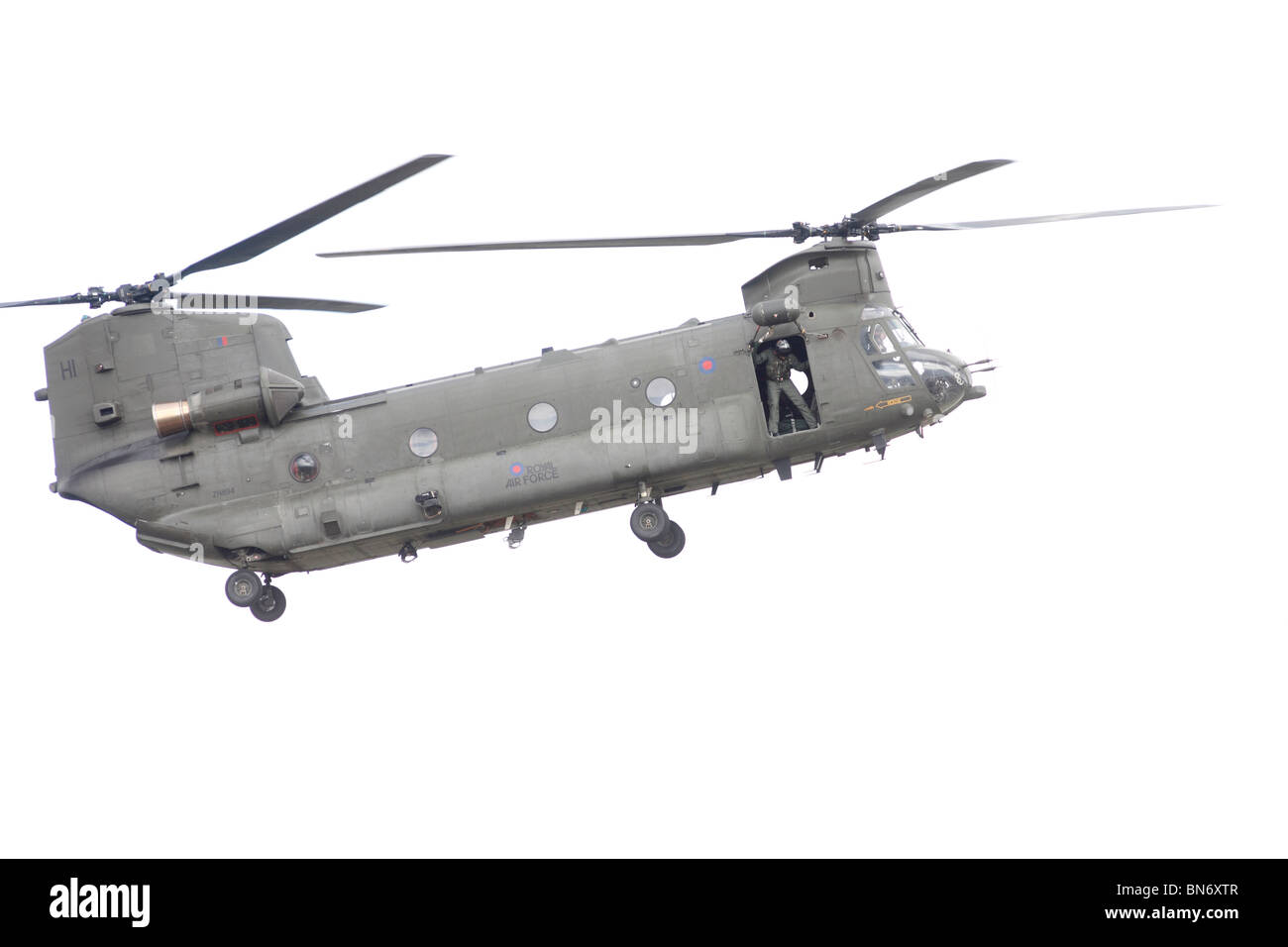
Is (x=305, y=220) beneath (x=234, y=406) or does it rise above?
above

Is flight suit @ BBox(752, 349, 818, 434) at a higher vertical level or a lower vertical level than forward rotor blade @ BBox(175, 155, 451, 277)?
lower

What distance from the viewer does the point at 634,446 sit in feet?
92.6

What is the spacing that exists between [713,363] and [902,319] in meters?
3.28

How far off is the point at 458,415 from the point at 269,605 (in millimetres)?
4742

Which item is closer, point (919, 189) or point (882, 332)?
point (919, 189)

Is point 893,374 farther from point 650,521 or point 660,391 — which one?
point 650,521

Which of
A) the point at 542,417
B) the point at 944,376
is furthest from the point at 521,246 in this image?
the point at 944,376

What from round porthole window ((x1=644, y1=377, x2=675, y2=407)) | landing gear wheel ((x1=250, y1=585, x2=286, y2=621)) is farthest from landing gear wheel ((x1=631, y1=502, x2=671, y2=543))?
landing gear wheel ((x1=250, y1=585, x2=286, y2=621))

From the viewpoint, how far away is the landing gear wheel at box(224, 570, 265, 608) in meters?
29.6

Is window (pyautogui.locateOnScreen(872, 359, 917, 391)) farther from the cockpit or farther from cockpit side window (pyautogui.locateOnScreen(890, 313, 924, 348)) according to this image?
cockpit side window (pyautogui.locateOnScreen(890, 313, 924, 348))

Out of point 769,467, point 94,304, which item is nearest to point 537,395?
point 769,467

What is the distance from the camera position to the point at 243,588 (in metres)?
29.6

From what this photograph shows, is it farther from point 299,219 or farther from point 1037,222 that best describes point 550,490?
point 1037,222

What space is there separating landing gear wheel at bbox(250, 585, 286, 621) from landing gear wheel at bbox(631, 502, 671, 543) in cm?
642
